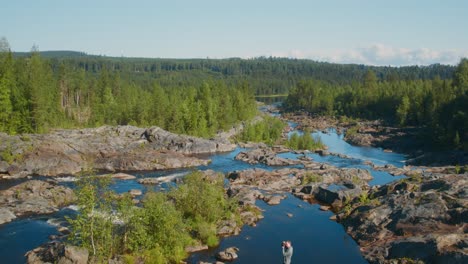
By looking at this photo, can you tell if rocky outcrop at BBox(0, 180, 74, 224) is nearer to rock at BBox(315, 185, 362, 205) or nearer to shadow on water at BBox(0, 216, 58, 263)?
shadow on water at BBox(0, 216, 58, 263)

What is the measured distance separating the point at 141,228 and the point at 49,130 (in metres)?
59.0

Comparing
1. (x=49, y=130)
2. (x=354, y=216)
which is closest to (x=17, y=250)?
(x=354, y=216)

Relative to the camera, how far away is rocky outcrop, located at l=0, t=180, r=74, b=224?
45.5 m

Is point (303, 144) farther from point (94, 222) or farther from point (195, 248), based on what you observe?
point (94, 222)

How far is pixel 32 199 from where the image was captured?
49.1 m

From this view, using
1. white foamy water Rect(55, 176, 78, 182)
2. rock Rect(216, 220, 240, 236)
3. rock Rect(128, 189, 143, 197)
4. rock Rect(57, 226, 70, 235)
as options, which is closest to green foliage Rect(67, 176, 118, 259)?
rock Rect(57, 226, 70, 235)

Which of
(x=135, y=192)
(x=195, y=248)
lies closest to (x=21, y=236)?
(x=195, y=248)

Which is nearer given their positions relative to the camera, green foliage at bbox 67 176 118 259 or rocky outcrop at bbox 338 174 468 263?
green foliage at bbox 67 176 118 259

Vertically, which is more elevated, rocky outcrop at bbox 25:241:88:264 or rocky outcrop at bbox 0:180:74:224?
rocky outcrop at bbox 25:241:88:264

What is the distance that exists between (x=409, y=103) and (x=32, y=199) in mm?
111232

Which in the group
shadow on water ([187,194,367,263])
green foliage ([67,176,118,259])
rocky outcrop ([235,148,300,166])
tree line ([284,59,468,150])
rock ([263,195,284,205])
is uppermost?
tree line ([284,59,468,150])

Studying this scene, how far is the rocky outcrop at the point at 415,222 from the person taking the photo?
34.1 metres

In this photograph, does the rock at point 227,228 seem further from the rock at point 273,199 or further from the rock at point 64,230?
the rock at point 64,230

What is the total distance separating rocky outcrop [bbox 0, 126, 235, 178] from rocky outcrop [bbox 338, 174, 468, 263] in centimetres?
3709
